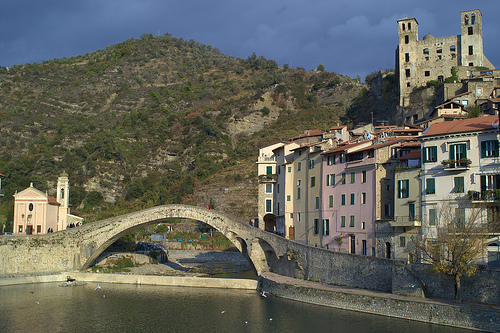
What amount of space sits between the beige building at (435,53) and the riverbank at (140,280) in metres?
33.7

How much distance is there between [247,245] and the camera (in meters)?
42.6

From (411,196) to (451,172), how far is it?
3.08m

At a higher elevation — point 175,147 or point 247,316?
point 175,147

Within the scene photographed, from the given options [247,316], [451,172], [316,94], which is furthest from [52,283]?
[316,94]

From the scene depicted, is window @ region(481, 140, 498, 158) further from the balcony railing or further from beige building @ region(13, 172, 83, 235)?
beige building @ region(13, 172, 83, 235)

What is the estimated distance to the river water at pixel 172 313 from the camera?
27.7m

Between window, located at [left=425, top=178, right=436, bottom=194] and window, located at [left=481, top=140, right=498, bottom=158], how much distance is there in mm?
3157

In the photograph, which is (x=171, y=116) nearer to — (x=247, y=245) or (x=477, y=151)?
(x=247, y=245)

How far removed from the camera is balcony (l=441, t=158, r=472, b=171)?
30250 mm

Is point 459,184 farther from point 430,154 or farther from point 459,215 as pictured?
point 430,154

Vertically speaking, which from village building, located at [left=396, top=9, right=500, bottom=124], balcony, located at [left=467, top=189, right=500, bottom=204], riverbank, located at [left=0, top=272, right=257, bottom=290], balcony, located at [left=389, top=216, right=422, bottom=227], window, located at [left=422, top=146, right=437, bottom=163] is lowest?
riverbank, located at [left=0, top=272, right=257, bottom=290]

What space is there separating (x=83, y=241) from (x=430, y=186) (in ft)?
94.9

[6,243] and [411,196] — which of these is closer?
[411,196]

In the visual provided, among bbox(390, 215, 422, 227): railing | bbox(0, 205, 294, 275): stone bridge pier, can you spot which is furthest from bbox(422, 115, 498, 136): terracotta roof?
bbox(0, 205, 294, 275): stone bridge pier
